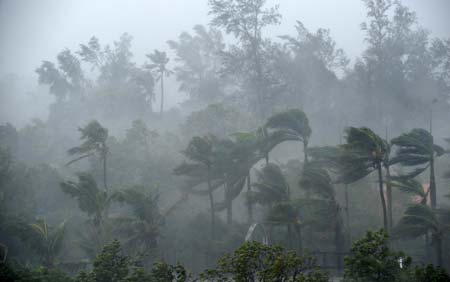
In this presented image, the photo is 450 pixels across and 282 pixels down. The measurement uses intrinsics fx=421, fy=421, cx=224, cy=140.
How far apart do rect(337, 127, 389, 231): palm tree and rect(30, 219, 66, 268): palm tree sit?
52.7ft

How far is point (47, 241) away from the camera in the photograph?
77.4 ft

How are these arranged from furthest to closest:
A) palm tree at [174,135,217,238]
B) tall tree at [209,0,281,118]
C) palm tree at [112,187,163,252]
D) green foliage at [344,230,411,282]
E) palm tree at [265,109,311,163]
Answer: tall tree at [209,0,281,118] < palm tree at [174,135,217,238] < palm tree at [265,109,311,163] < palm tree at [112,187,163,252] < green foliage at [344,230,411,282]

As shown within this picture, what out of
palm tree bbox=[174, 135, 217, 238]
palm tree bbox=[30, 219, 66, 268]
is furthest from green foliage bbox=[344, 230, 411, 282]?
palm tree bbox=[30, 219, 66, 268]

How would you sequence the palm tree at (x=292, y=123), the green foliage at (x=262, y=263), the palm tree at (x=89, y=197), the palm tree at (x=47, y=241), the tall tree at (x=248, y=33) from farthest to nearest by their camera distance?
the tall tree at (x=248, y=33), the palm tree at (x=292, y=123), the palm tree at (x=89, y=197), the palm tree at (x=47, y=241), the green foliage at (x=262, y=263)

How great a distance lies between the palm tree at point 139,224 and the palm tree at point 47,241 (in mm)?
3182

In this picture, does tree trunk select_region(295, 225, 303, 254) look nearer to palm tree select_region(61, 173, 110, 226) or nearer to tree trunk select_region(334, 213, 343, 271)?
tree trunk select_region(334, 213, 343, 271)

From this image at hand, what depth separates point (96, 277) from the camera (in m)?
14.0

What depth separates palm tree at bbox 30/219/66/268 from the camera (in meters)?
23.5

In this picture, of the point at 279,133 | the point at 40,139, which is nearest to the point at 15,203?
the point at 40,139

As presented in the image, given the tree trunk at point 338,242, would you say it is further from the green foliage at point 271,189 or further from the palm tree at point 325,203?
the green foliage at point 271,189

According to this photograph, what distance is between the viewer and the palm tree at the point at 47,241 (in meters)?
23.5

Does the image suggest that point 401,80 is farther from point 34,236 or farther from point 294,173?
point 34,236

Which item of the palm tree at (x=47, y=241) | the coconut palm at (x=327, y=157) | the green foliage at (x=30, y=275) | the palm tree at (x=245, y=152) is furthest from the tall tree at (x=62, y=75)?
the green foliage at (x=30, y=275)

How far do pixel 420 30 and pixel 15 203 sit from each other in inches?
1680
